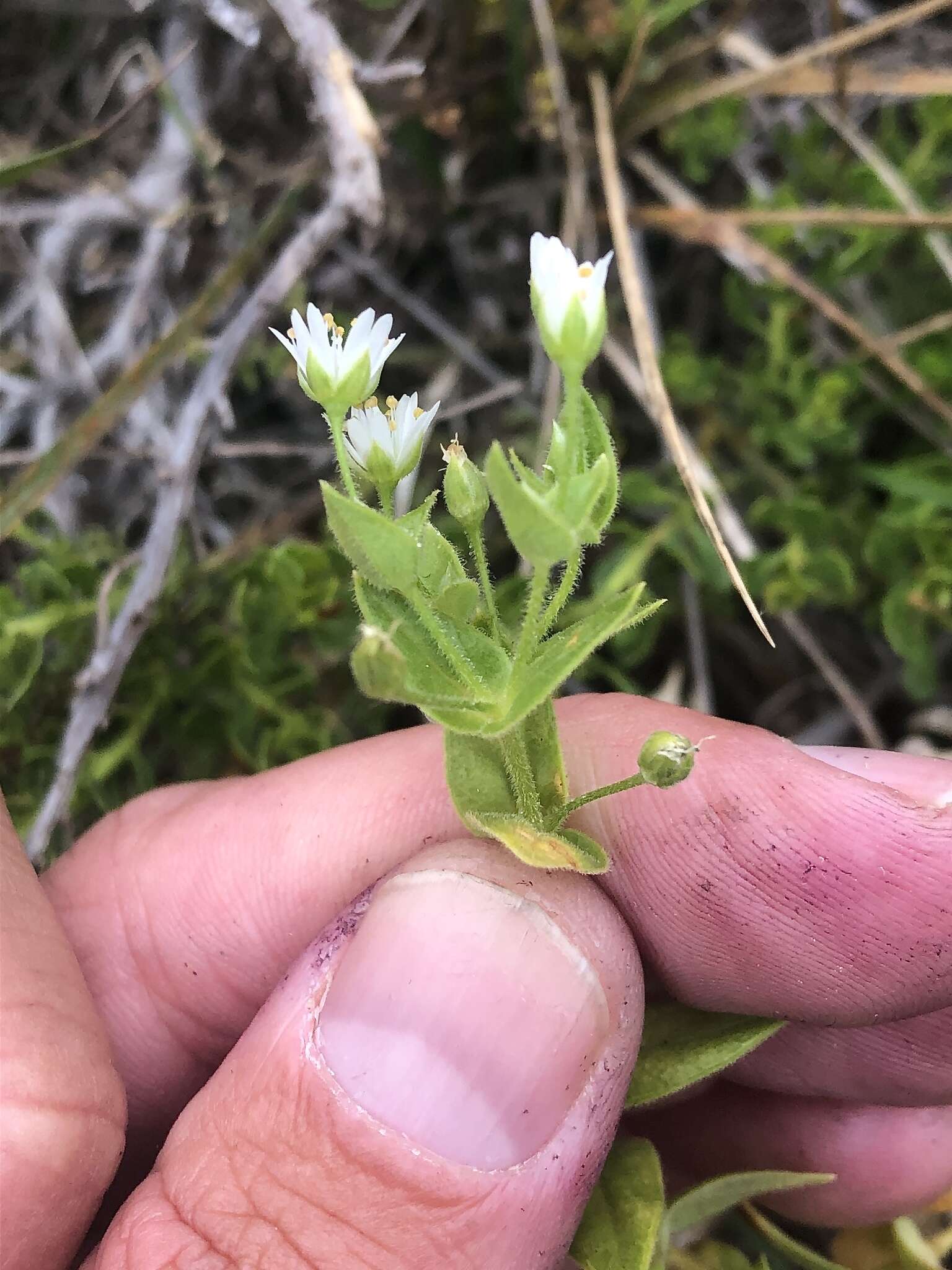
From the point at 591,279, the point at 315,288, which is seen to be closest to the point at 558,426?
the point at 591,279

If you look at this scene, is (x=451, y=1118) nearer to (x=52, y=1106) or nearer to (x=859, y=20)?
(x=52, y=1106)

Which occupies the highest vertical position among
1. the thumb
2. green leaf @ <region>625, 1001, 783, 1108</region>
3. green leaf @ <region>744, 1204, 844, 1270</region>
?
the thumb

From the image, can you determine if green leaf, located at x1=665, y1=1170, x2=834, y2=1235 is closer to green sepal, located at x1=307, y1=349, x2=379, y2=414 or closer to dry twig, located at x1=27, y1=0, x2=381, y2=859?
dry twig, located at x1=27, y1=0, x2=381, y2=859

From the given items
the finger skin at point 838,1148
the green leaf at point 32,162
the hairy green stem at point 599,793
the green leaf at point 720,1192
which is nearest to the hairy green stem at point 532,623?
the hairy green stem at point 599,793

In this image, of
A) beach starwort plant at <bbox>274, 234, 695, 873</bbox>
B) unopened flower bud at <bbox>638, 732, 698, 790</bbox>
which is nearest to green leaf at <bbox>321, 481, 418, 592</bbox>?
beach starwort plant at <bbox>274, 234, 695, 873</bbox>

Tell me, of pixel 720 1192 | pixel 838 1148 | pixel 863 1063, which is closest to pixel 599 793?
pixel 720 1192

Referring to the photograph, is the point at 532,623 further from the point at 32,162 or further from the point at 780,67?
the point at 780,67

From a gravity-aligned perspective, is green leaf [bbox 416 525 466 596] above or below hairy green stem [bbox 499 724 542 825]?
above
